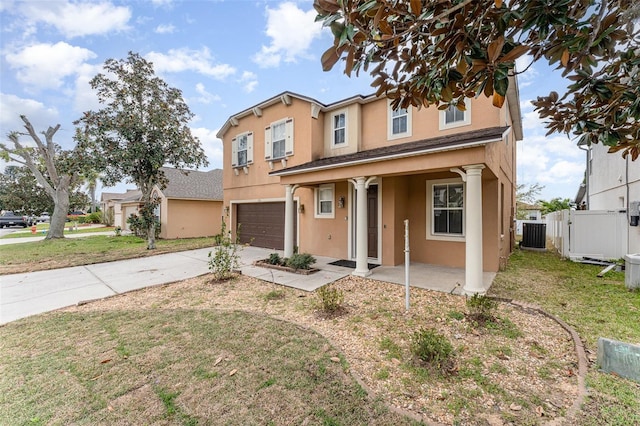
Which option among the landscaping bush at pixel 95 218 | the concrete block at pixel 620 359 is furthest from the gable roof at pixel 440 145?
the landscaping bush at pixel 95 218

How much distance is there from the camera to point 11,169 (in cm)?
→ 3450

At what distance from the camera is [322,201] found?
33.2ft

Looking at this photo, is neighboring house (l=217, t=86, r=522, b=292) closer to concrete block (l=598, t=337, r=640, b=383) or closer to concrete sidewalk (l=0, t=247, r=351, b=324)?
concrete sidewalk (l=0, t=247, r=351, b=324)

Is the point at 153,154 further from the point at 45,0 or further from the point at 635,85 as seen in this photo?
the point at 635,85

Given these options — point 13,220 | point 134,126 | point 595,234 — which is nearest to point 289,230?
point 134,126

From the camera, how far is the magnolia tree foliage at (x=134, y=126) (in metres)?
10.9

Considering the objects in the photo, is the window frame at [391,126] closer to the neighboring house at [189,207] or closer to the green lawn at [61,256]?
the green lawn at [61,256]

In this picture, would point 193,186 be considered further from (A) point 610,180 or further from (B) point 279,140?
(A) point 610,180

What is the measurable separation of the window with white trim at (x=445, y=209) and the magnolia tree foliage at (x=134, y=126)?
35.5ft

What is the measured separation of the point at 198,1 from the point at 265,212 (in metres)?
7.74

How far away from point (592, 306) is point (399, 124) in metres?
6.41

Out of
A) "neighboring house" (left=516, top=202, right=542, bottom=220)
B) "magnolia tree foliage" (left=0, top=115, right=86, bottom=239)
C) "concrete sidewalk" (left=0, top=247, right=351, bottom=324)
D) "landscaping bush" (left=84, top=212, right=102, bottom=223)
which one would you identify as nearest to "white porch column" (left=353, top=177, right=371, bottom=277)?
"concrete sidewalk" (left=0, top=247, right=351, bottom=324)

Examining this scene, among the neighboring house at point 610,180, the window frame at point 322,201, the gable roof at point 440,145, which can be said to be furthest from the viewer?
the window frame at point 322,201

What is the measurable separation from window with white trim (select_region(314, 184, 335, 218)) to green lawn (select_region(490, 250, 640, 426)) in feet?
18.2
